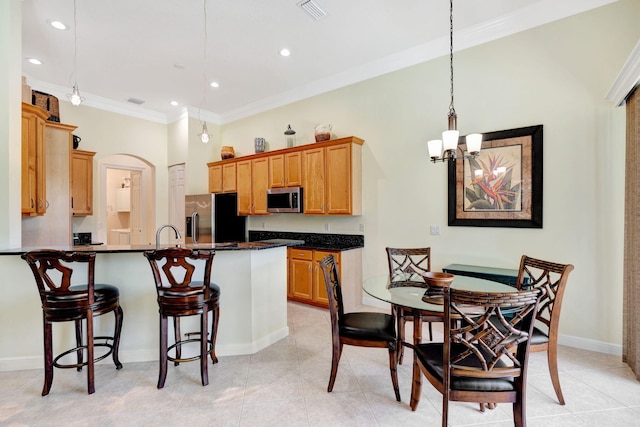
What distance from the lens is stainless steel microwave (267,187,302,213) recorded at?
15.8 feet

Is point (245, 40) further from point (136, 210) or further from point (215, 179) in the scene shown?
point (136, 210)

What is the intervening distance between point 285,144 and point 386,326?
12.7 feet

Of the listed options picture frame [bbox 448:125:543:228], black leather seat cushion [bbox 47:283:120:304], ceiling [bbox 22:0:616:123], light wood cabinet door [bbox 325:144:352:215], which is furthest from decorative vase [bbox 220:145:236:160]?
picture frame [bbox 448:125:543:228]

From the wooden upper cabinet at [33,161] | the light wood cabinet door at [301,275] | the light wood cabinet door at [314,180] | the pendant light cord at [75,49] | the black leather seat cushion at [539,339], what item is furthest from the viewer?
the light wood cabinet door at [314,180]

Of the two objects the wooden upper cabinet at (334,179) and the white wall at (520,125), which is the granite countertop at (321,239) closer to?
the white wall at (520,125)

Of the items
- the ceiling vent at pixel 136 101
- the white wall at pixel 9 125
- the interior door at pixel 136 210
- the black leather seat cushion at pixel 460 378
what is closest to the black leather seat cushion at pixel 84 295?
the white wall at pixel 9 125

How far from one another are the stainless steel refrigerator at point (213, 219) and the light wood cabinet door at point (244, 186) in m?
0.14

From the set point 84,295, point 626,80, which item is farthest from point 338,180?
point 84,295

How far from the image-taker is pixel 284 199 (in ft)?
16.3

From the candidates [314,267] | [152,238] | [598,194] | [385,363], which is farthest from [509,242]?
[152,238]

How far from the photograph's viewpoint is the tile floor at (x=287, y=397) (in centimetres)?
202

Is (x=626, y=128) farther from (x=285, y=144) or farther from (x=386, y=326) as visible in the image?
(x=285, y=144)

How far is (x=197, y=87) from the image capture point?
5141mm

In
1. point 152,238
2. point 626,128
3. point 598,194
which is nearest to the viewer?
point 626,128
